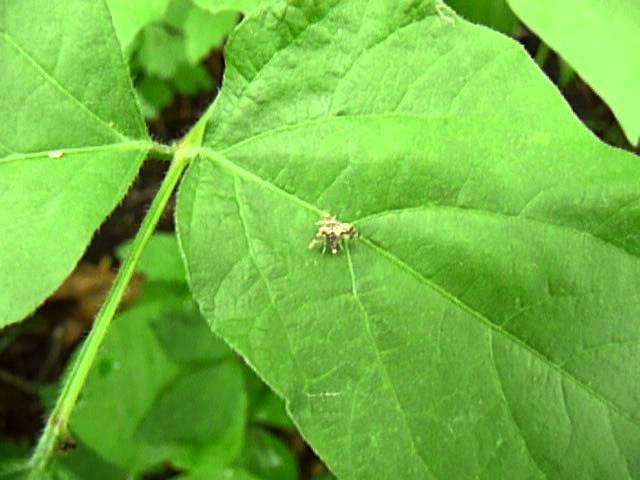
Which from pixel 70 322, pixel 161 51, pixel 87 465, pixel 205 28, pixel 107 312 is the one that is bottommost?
pixel 70 322

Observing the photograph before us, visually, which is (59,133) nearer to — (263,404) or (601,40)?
(601,40)

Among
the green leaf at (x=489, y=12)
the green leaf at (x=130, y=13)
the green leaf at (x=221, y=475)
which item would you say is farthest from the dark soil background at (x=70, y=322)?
the green leaf at (x=489, y=12)

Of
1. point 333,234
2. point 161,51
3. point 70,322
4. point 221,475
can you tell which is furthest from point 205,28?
point 70,322

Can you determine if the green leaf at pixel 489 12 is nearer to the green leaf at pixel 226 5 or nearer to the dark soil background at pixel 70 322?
the green leaf at pixel 226 5

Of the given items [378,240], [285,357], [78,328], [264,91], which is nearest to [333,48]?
[264,91]

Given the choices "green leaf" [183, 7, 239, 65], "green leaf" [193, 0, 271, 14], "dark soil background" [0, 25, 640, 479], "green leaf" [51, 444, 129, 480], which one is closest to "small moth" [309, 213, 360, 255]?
"green leaf" [193, 0, 271, 14]

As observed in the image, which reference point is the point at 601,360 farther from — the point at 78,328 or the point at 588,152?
the point at 78,328

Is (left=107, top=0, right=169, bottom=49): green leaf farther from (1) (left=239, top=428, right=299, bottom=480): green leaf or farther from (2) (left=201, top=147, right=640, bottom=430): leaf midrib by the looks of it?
(1) (left=239, top=428, right=299, bottom=480): green leaf
